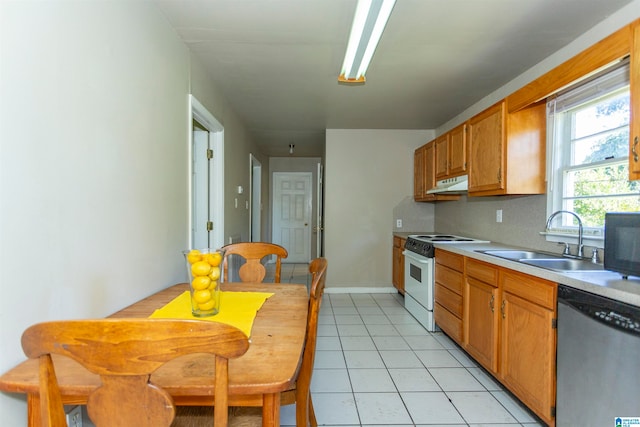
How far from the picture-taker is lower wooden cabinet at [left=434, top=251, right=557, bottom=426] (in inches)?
62.9

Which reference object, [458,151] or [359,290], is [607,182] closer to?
[458,151]

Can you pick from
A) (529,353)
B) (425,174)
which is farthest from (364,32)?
(425,174)

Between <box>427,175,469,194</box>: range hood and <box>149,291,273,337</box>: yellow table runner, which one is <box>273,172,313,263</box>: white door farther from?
<box>149,291,273,337</box>: yellow table runner

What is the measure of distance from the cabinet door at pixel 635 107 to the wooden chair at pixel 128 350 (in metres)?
1.85

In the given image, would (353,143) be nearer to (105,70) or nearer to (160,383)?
(105,70)

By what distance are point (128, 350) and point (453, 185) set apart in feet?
10.5

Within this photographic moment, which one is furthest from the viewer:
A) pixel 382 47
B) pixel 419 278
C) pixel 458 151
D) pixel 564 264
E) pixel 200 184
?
pixel 419 278

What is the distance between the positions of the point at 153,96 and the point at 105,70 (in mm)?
416

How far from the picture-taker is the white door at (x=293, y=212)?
7020mm

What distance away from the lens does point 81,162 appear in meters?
1.19

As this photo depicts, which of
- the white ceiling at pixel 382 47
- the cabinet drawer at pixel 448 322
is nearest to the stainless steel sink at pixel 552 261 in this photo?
the cabinet drawer at pixel 448 322

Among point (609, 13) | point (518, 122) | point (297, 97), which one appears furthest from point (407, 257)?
point (609, 13)

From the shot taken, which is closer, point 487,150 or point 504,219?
point 487,150

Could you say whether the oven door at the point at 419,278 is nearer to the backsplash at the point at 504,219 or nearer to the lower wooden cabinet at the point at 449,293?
the lower wooden cabinet at the point at 449,293
